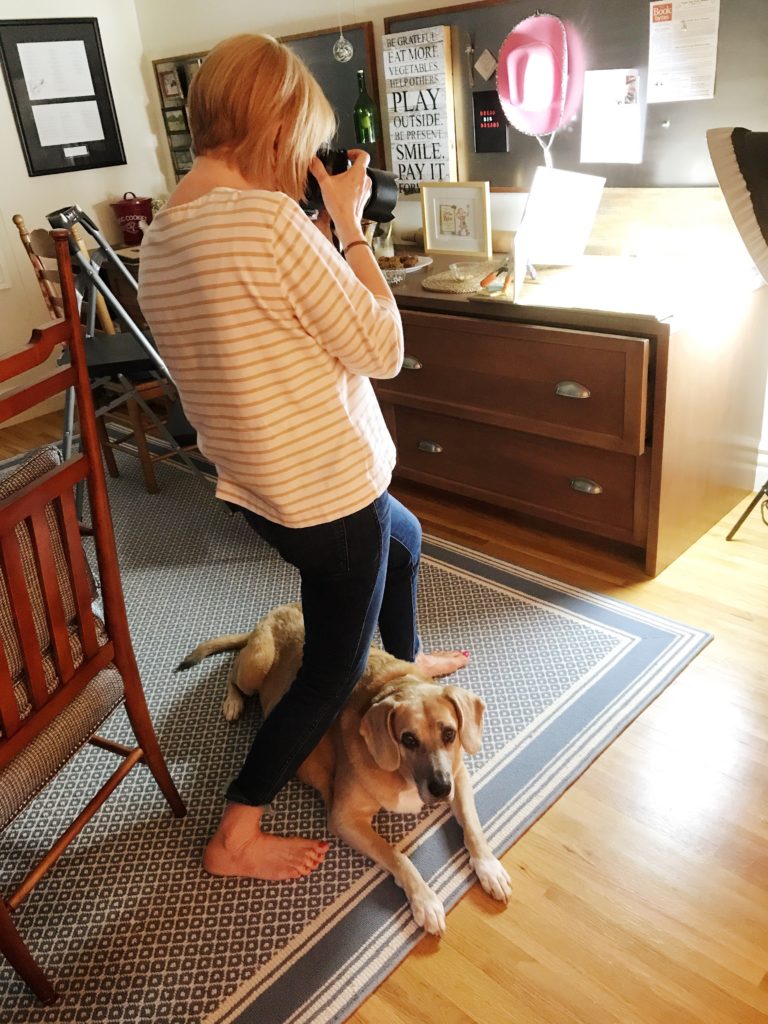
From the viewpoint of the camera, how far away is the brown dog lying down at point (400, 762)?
4.46 ft

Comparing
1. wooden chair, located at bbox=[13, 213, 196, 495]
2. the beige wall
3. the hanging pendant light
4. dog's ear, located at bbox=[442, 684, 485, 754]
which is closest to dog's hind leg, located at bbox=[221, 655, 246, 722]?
dog's ear, located at bbox=[442, 684, 485, 754]

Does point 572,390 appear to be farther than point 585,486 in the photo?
No

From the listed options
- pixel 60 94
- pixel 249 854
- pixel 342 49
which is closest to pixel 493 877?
pixel 249 854

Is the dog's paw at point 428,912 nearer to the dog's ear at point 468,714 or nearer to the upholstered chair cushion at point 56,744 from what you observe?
the dog's ear at point 468,714

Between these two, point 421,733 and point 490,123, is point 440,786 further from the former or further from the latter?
point 490,123

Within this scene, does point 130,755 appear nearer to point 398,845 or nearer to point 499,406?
point 398,845

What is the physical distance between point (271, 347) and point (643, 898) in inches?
40.9

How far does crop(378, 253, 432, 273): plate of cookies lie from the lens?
2572mm

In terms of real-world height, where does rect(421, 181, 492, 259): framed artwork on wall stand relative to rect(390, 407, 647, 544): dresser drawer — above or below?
above

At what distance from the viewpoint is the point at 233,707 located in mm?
1804

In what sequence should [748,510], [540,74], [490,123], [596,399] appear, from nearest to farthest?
[596,399], [748,510], [540,74], [490,123]

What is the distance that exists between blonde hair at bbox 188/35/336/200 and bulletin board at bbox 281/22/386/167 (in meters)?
1.97

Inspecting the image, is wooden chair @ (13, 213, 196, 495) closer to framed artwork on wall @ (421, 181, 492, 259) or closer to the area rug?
the area rug

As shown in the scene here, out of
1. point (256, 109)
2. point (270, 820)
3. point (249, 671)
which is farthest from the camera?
point (249, 671)
